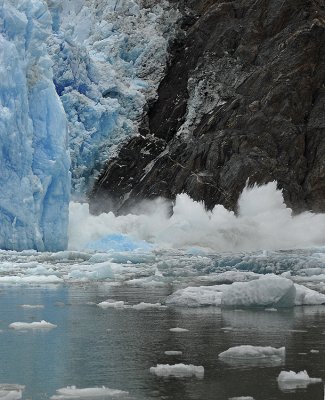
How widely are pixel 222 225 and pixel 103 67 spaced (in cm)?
1229

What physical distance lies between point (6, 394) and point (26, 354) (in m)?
1.62

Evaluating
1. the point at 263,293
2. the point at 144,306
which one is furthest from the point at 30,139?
the point at 263,293

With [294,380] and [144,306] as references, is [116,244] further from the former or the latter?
[294,380]

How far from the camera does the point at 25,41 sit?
2739cm

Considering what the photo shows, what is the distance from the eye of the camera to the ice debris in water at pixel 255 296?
33.5 feet

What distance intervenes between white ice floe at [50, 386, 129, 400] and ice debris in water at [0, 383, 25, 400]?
247 mm

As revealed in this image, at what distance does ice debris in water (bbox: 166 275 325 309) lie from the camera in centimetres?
1022

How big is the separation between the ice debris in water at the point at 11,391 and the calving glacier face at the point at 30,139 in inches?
798

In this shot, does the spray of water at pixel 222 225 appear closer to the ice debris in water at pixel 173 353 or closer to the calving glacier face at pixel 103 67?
the calving glacier face at pixel 103 67

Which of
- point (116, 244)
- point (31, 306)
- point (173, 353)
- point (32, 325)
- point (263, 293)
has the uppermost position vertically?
point (116, 244)

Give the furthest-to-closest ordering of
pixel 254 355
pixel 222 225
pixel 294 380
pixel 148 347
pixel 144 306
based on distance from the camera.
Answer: pixel 222 225 < pixel 144 306 < pixel 148 347 < pixel 254 355 < pixel 294 380

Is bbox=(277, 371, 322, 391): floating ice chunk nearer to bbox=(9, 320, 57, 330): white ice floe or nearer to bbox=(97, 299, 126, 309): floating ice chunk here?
bbox=(9, 320, 57, 330): white ice floe

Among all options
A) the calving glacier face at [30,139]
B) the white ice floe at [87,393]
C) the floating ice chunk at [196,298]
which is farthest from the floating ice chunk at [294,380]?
the calving glacier face at [30,139]

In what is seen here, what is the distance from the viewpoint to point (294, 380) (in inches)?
232
